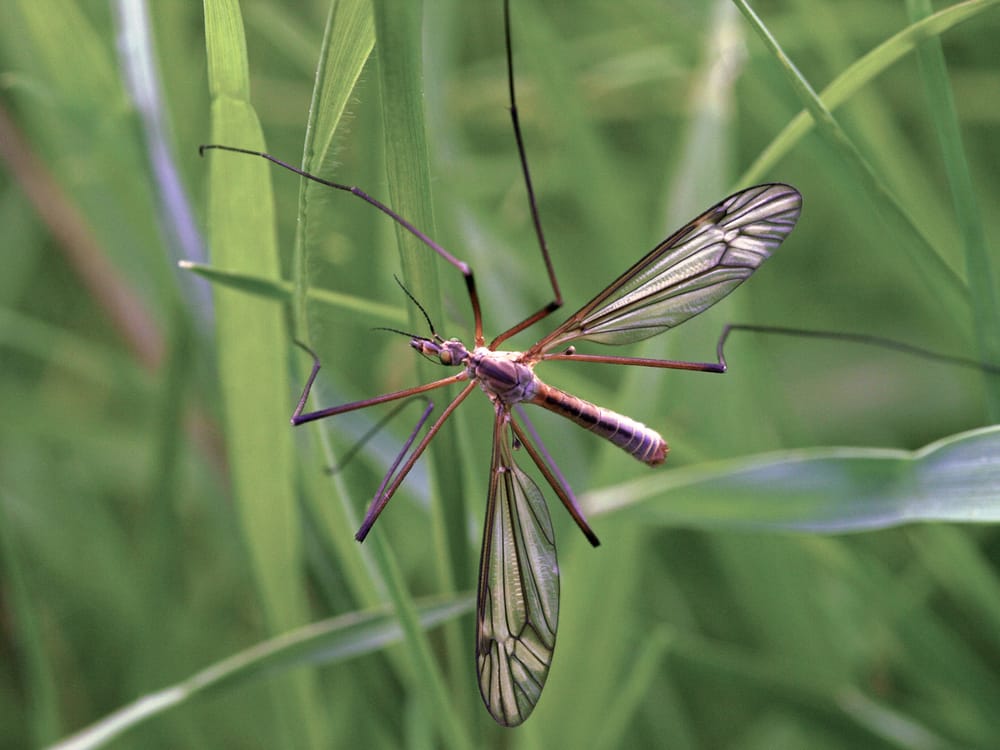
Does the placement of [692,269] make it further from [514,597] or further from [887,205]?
[514,597]

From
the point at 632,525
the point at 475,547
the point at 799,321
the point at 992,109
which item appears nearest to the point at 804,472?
the point at 632,525

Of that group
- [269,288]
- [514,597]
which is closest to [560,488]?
[514,597]

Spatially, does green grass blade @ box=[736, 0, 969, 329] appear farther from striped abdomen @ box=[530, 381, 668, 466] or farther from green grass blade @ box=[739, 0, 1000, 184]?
striped abdomen @ box=[530, 381, 668, 466]

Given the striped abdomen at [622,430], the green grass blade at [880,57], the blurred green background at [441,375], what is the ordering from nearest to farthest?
1. the green grass blade at [880,57]
2. the blurred green background at [441,375]
3. the striped abdomen at [622,430]

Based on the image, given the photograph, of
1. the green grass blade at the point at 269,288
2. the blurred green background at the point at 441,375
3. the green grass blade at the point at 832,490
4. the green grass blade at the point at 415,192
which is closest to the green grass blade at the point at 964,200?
the blurred green background at the point at 441,375

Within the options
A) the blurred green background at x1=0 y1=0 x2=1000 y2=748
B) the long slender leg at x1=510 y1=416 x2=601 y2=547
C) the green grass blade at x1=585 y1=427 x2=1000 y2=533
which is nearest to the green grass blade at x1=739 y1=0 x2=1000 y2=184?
the blurred green background at x1=0 y1=0 x2=1000 y2=748

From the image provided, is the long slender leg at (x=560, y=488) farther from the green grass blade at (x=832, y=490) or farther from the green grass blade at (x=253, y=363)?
the green grass blade at (x=253, y=363)

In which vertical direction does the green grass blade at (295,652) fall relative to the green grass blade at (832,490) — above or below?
above
